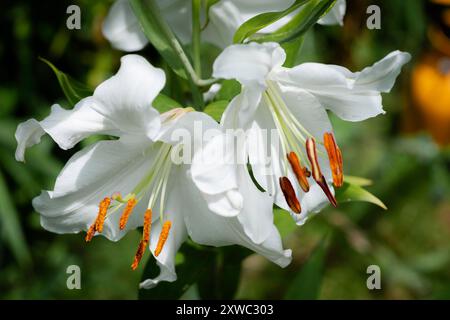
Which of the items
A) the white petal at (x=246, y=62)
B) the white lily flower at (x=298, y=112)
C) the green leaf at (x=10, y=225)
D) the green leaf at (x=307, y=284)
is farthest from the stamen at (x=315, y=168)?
the green leaf at (x=10, y=225)

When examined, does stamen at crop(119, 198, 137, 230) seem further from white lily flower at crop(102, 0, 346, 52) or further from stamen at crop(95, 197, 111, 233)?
white lily flower at crop(102, 0, 346, 52)

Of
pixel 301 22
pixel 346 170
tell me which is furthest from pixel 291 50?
pixel 346 170

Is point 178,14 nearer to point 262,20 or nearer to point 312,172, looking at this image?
point 262,20

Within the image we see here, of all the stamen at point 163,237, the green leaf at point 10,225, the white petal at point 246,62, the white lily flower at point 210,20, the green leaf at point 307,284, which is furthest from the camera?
the green leaf at point 10,225

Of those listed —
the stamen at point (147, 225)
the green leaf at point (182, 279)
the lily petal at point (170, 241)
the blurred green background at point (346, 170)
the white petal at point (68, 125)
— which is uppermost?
the white petal at point (68, 125)

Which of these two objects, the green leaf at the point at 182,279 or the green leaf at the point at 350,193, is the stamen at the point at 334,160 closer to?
the green leaf at the point at 350,193

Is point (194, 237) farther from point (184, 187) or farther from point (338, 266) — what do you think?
point (338, 266)
